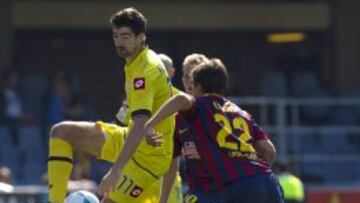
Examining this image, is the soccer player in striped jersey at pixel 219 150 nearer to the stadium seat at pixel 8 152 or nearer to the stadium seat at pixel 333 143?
the stadium seat at pixel 8 152

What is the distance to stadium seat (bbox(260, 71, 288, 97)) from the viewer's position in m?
23.9

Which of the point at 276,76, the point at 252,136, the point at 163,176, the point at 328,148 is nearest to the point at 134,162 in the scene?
the point at 163,176

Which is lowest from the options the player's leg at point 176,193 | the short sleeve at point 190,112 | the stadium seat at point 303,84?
the stadium seat at point 303,84

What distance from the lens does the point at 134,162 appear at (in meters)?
9.98

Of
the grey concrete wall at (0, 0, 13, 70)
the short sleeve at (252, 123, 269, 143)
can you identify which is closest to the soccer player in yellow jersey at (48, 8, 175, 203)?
the short sleeve at (252, 123, 269, 143)

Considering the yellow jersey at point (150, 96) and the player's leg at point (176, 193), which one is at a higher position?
the yellow jersey at point (150, 96)

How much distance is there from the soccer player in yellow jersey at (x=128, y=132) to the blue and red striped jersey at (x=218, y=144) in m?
0.47

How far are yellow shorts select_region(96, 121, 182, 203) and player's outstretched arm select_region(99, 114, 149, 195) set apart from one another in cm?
59

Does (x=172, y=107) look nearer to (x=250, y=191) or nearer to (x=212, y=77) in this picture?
(x=212, y=77)

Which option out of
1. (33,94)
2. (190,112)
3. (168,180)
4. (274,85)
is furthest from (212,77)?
(274,85)

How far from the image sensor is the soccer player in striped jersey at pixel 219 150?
9.01 metres

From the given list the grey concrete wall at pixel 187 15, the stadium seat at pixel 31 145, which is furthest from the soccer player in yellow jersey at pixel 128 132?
the grey concrete wall at pixel 187 15

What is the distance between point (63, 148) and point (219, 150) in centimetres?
142

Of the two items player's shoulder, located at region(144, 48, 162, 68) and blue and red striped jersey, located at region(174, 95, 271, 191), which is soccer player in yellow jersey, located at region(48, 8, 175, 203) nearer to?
player's shoulder, located at region(144, 48, 162, 68)
